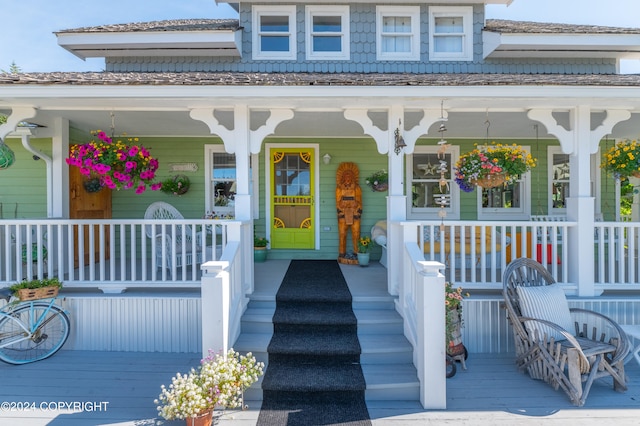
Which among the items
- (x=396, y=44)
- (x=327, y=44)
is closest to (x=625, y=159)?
(x=396, y=44)

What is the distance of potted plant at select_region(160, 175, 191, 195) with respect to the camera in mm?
7035

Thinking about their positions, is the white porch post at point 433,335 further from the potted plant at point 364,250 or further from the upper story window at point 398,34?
the upper story window at point 398,34

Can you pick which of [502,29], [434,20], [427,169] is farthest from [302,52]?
[502,29]

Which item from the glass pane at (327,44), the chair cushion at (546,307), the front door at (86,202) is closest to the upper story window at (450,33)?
the glass pane at (327,44)

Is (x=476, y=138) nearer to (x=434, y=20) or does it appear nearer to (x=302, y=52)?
(x=434, y=20)

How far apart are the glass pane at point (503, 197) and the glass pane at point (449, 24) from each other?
3.12 metres

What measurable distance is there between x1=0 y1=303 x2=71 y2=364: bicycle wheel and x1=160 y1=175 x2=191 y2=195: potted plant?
3076 millimetres

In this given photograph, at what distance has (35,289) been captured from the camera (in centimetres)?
417

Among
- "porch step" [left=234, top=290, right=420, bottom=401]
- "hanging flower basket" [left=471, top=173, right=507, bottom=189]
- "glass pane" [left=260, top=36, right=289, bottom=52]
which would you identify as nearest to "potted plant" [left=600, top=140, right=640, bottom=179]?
"hanging flower basket" [left=471, top=173, right=507, bottom=189]

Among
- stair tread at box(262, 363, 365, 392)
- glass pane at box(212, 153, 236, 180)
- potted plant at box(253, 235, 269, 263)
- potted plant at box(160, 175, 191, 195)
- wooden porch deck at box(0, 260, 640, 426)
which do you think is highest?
glass pane at box(212, 153, 236, 180)

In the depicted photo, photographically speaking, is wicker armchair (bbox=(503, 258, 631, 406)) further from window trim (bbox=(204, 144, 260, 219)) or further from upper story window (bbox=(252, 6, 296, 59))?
upper story window (bbox=(252, 6, 296, 59))

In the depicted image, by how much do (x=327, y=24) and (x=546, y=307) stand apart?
6048 mm

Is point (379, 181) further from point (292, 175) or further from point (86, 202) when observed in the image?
point (86, 202)

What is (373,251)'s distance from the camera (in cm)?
720
